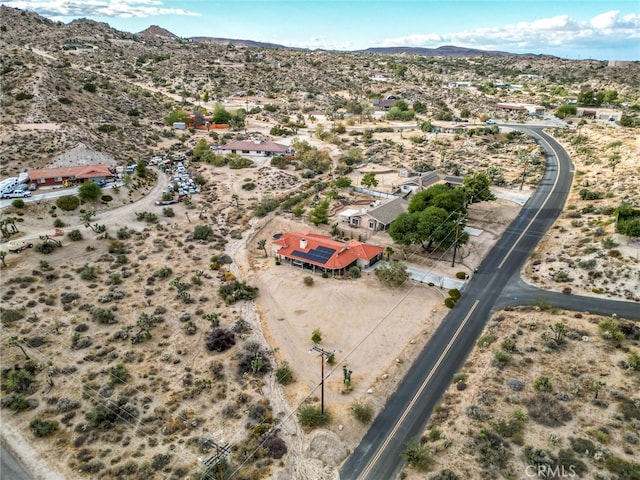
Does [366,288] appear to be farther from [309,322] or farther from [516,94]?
[516,94]

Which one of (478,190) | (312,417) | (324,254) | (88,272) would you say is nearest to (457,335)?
(312,417)

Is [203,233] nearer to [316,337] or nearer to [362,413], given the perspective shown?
[316,337]

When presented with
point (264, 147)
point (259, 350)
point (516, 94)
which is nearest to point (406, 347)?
point (259, 350)

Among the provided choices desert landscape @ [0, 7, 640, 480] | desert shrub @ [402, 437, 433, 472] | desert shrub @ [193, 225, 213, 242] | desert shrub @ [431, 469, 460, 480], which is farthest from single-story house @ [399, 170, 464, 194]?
desert shrub @ [431, 469, 460, 480]

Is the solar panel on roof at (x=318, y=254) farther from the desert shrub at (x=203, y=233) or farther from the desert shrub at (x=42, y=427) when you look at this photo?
the desert shrub at (x=42, y=427)

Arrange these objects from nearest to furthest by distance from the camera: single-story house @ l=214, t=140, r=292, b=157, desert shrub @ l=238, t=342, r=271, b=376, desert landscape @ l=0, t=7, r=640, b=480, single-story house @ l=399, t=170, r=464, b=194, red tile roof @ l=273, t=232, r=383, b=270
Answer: desert landscape @ l=0, t=7, r=640, b=480, desert shrub @ l=238, t=342, r=271, b=376, red tile roof @ l=273, t=232, r=383, b=270, single-story house @ l=399, t=170, r=464, b=194, single-story house @ l=214, t=140, r=292, b=157

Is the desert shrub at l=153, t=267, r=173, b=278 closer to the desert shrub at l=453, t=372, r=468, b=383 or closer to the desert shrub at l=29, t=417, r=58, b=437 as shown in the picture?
the desert shrub at l=29, t=417, r=58, b=437
